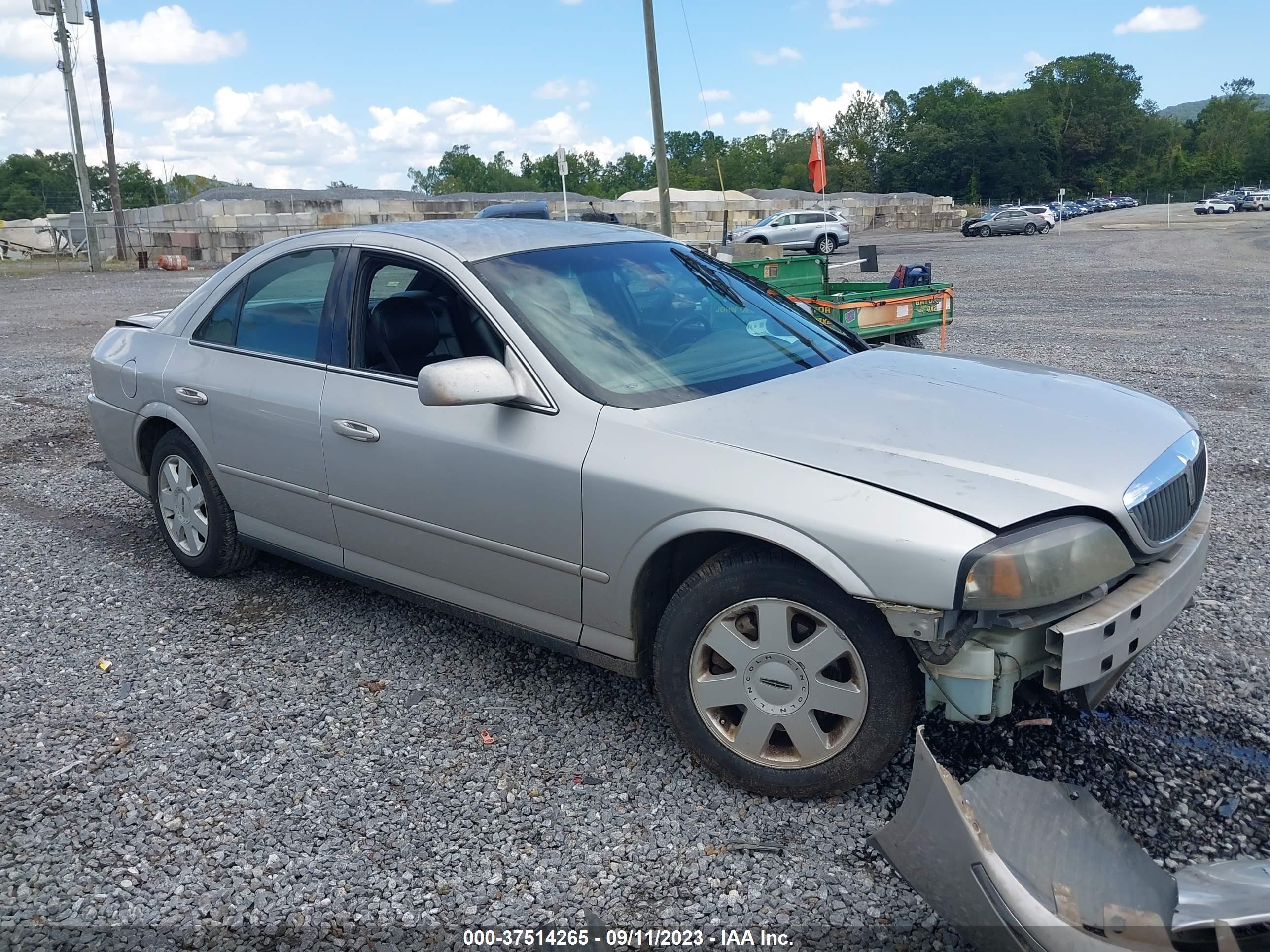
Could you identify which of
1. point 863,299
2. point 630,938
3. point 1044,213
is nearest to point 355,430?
point 630,938

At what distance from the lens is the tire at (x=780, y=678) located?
2.67 m

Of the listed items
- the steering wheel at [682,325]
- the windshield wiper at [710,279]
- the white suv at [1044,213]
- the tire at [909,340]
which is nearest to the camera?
the steering wheel at [682,325]

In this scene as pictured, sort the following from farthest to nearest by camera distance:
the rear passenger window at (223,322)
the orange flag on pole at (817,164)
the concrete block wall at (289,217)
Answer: the concrete block wall at (289,217) → the orange flag on pole at (817,164) → the rear passenger window at (223,322)

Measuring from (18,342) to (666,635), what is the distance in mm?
14350

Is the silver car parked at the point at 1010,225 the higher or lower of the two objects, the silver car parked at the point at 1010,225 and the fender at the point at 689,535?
the higher

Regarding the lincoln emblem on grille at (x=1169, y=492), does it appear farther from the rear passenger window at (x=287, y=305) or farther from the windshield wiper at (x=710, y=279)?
the rear passenger window at (x=287, y=305)

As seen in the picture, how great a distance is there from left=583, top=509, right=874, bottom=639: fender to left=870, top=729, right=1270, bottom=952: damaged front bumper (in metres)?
0.44

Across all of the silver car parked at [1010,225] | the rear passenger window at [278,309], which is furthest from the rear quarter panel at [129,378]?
the silver car parked at [1010,225]

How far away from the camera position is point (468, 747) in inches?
131

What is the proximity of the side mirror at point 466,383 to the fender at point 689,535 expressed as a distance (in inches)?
25.5

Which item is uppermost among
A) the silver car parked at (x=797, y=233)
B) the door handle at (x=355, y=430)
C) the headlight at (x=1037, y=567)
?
the silver car parked at (x=797, y=233)

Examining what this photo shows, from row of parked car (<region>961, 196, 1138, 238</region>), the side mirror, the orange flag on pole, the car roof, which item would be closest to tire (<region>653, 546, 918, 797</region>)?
the side mirror

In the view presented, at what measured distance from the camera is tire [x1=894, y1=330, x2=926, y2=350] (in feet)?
33.7

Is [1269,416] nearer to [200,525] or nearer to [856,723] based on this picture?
[856,723]
